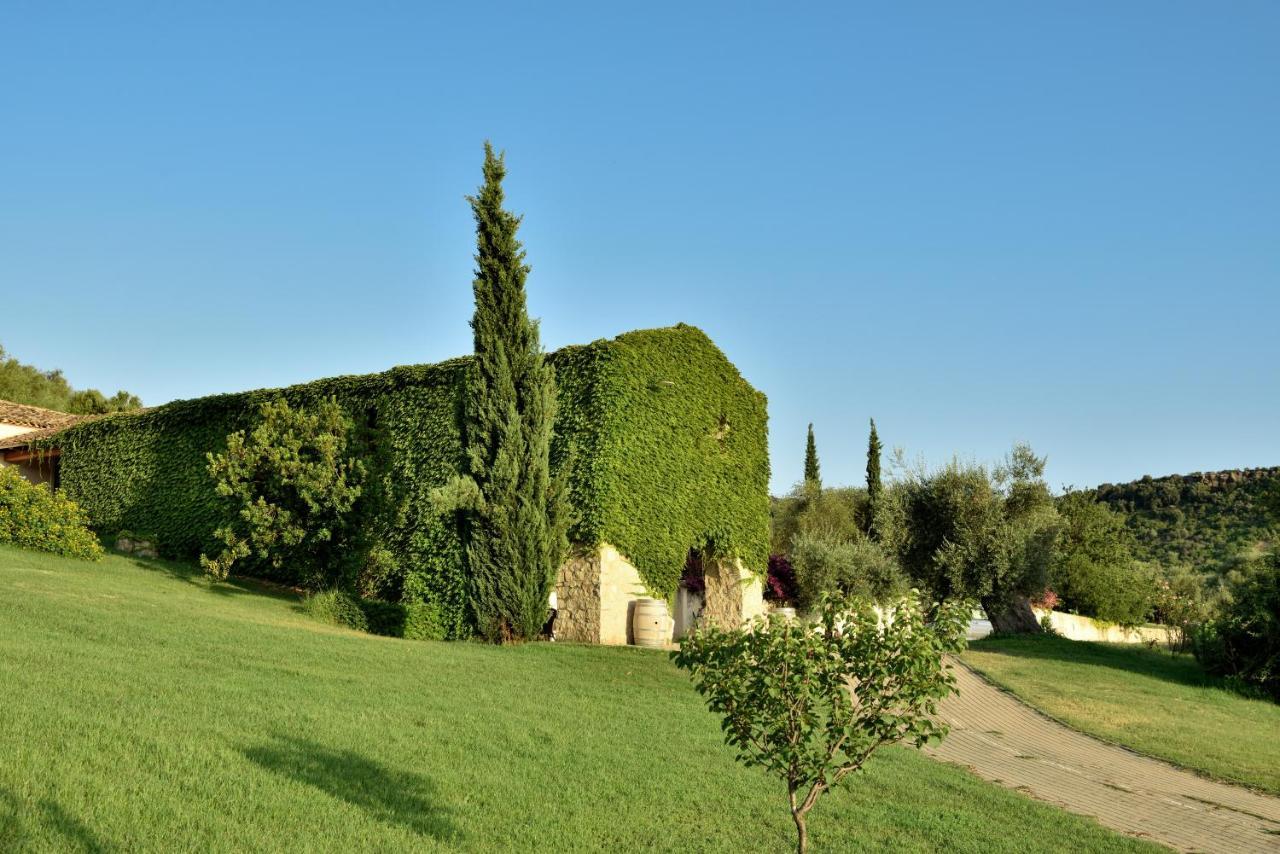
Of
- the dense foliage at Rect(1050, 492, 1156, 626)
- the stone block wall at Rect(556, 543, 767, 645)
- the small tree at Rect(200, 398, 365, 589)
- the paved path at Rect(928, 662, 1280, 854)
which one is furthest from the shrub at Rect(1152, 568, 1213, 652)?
the small tree at Rect(200, 398, 365, 589)

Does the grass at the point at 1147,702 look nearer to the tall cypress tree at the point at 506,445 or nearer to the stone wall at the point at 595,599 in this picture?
the stone wall at the point at 595,599

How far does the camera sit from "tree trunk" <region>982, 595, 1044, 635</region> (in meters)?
26.8

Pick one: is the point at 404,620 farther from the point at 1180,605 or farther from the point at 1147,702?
the point at 1180,605

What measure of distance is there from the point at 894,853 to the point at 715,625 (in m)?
3.15

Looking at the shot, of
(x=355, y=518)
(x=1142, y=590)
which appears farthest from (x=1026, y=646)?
(x=355, y=518)

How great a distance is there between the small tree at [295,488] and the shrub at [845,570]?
46.5ft

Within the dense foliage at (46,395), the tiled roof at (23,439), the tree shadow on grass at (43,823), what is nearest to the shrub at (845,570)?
the tree shadow on grass at (43,823)

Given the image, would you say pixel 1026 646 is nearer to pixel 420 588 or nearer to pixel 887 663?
pixel 420 588

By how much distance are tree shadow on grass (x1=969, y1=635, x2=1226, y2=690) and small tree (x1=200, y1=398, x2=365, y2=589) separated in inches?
635

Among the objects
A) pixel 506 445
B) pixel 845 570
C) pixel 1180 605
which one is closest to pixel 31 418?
pixel 506 445

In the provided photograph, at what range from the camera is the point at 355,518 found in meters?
A: 20.7

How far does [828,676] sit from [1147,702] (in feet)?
49.5

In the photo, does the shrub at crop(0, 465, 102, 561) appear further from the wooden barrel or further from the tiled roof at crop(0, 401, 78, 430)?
the tiled roof at crop(0, 401, 78, 430)

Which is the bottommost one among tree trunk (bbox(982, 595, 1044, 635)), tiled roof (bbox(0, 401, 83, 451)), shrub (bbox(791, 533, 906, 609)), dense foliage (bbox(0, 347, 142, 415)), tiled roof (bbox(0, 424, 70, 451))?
tree trunk (bbox(982, 595, 1044, 635))
